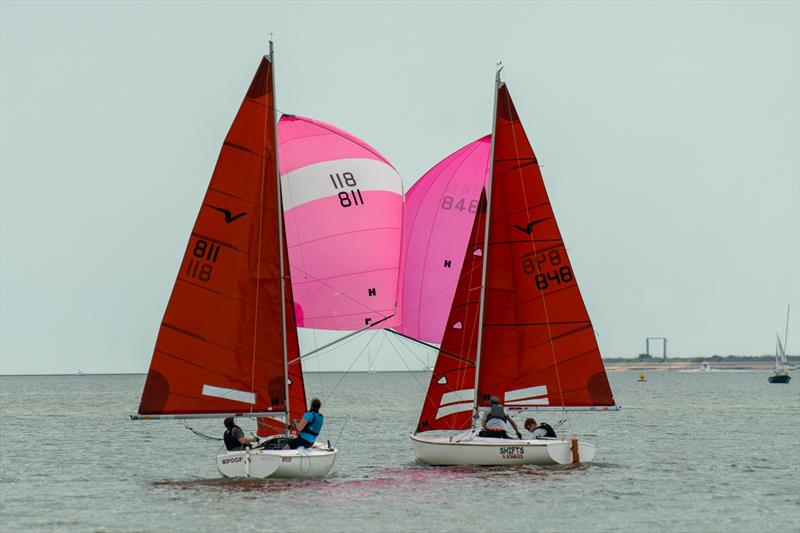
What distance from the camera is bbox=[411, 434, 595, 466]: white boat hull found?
100ft

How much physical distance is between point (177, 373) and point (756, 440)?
29730 millimetres

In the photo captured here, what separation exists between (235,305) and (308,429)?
3.36 m

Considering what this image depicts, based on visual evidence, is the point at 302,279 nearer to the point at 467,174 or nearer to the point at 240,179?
the point at 240,179

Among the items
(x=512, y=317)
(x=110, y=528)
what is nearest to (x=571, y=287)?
(x=512, y=317)

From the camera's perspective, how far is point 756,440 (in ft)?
164

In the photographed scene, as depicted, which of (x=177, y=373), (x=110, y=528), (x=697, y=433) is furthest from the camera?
(x=697, y=433)

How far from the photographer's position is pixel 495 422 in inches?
1223

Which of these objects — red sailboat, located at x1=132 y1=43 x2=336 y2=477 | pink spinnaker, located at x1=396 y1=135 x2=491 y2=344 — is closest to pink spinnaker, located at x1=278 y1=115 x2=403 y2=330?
pink spinnaker, located at x1=396 y1=135 x2=491 y2=344

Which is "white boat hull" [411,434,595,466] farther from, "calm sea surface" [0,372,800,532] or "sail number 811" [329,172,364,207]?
"sail number 811" [329,172,364,207]

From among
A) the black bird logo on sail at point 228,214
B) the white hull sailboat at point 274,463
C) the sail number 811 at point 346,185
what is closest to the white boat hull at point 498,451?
the white hull sailboat at point 274,463

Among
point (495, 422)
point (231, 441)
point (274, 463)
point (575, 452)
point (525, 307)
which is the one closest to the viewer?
point (274, 463)

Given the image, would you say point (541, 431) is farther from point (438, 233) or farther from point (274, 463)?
point (274, 463)

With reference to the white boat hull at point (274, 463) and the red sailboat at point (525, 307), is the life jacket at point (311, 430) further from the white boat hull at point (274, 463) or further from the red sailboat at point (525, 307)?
the red sailboat at point (525, 307)

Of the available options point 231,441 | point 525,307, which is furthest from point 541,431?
point 231,441
